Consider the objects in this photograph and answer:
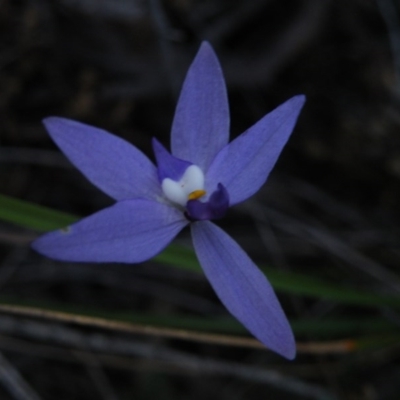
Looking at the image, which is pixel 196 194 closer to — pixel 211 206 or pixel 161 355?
pixel 211 206

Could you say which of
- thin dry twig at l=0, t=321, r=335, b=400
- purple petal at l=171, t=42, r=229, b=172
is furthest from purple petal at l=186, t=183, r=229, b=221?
thin dry twig at l=0, t=321, r=335, b=400

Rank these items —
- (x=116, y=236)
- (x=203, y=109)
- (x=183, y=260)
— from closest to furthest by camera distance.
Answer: (x=116, y=236), (x=203, y=109), (x=183, y=260)

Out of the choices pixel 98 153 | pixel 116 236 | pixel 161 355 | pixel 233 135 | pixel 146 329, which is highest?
pixel 98 153

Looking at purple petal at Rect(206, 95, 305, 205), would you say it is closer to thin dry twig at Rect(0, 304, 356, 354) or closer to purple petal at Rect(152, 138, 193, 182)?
purple petal at Rect(152, 138, 193, 182)

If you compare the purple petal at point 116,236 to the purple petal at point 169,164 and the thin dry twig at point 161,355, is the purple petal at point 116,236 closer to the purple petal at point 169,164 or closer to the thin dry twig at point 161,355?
the purple petal at point 169,164

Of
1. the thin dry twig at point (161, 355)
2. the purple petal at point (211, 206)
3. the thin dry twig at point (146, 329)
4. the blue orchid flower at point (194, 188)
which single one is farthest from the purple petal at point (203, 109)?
the thin dry twig at point (161, 355)

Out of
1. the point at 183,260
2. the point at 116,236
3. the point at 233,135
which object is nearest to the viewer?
the point at 116,236

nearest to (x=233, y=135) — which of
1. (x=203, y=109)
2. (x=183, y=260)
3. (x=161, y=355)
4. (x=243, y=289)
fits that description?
(x=161, y=355)
